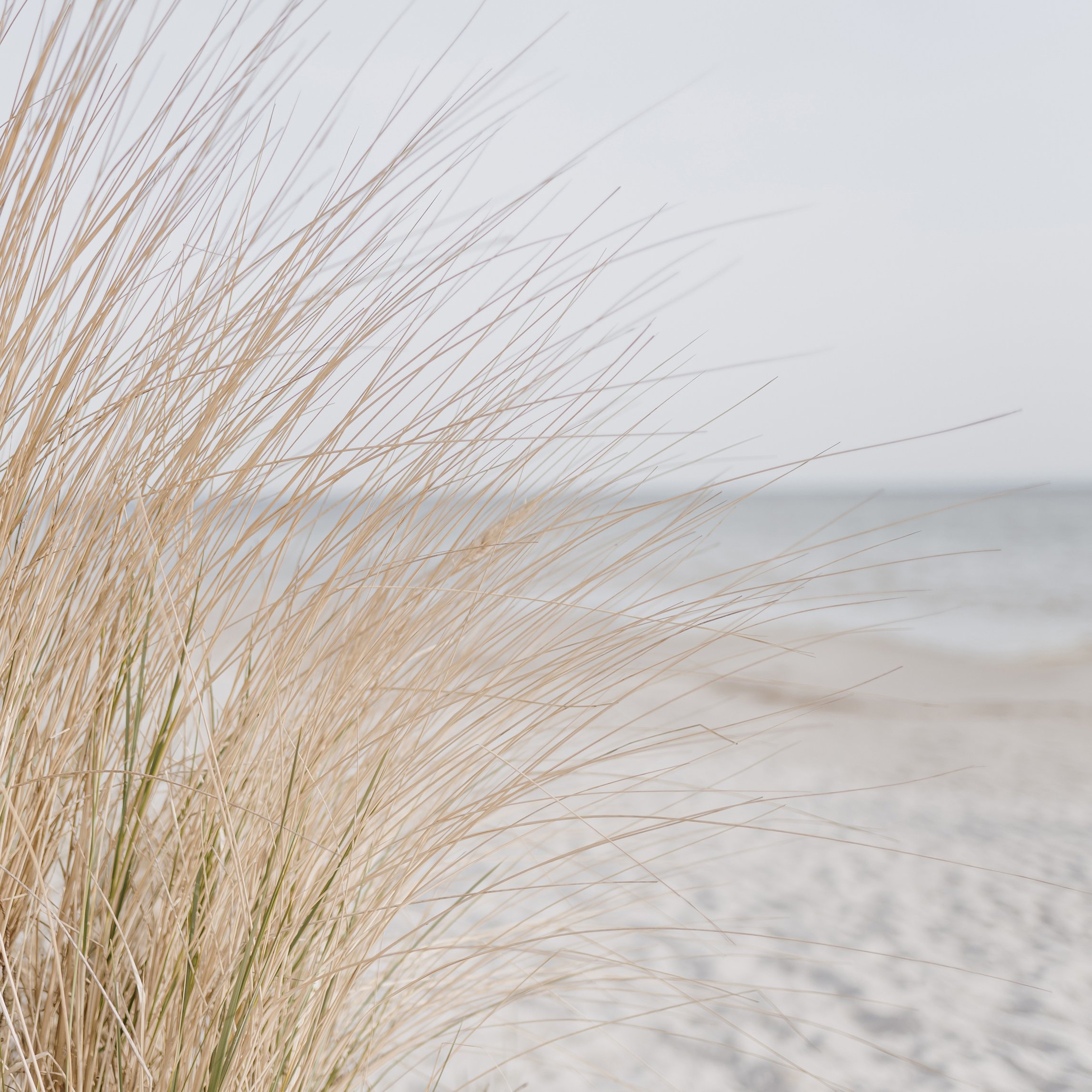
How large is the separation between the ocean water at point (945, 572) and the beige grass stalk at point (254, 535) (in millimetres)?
252

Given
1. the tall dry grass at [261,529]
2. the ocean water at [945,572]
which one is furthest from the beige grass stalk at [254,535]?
the ocean water at [945,572]

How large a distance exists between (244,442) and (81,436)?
→ 14cm

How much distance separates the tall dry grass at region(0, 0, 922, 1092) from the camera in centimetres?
69

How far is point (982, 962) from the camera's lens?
6.43 ft

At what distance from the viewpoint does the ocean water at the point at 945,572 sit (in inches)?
36.0

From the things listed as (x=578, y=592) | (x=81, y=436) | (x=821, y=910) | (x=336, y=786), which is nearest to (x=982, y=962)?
(x=821, y=910)

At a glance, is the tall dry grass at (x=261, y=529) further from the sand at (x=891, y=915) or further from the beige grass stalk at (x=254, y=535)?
the sand at (x=891, y=915)

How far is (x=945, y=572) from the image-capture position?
10922mm

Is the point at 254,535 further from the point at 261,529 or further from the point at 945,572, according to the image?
the point at 945,572

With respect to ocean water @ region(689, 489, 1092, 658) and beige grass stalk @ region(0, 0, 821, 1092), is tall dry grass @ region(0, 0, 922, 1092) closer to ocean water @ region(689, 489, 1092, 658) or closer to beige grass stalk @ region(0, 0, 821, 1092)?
beige grass stalk @ region(0, 0, 821, 1092)

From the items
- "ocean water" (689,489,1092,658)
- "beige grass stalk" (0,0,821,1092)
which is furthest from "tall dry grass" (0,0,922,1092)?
"ocean water" (689,489,1092,658)

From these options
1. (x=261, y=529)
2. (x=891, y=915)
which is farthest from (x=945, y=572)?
(x=261, y=529)

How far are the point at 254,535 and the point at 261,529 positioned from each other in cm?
1

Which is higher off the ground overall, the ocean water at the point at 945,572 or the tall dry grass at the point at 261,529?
the ocean water at the point at 945,572
